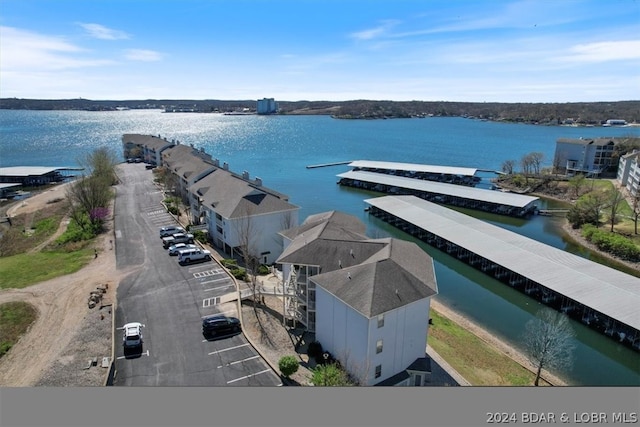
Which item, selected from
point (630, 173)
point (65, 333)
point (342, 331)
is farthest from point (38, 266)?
point (630, 173)

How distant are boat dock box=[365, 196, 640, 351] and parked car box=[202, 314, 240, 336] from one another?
72.8 ft

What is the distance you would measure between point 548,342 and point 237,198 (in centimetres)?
2550

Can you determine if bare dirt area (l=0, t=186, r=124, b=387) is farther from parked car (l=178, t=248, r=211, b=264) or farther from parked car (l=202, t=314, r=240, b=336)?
parked car (l=202, t=314, r=240, b=336)

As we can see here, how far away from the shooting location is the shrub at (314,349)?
2088cm

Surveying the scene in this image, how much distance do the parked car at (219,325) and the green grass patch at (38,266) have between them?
14.7m

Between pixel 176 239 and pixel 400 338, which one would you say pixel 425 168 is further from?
pixel 400 338

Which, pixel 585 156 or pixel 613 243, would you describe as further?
pixel 585 156

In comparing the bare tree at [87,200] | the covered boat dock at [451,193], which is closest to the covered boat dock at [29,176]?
the bare tree at [87,200]

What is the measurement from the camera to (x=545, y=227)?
51156 mm

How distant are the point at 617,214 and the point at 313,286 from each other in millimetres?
44694

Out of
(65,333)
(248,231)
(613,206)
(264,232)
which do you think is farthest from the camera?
(613,206)

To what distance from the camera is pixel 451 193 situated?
201 ft

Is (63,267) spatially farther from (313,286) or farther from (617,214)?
(617,214)

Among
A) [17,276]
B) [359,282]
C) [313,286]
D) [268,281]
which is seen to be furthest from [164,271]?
[359,282]
